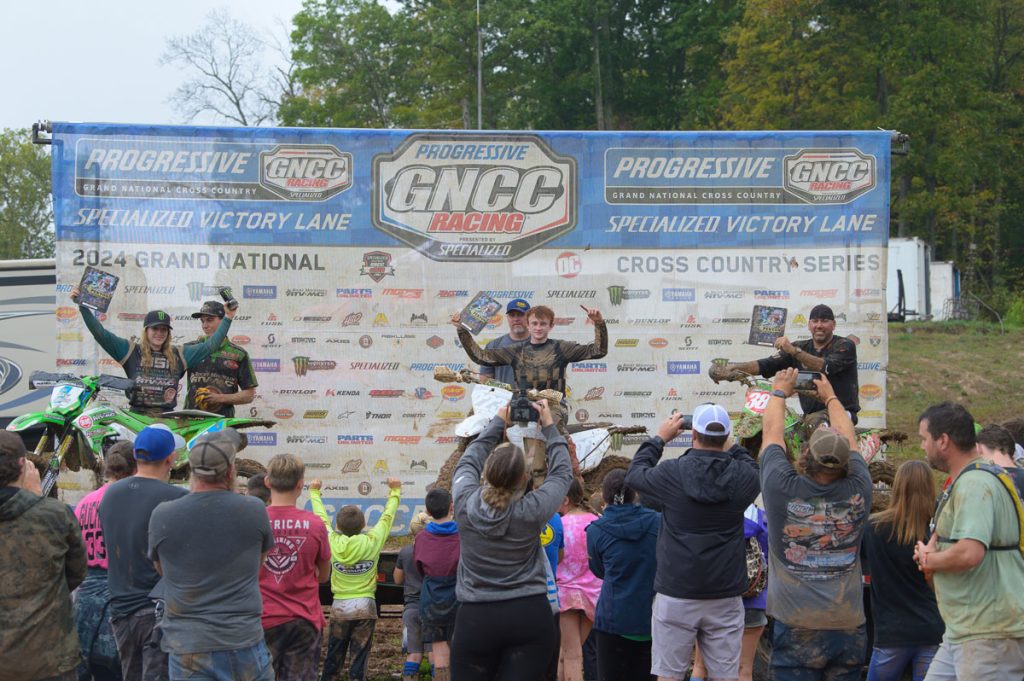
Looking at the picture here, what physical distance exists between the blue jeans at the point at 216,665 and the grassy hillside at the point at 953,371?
11.6 m

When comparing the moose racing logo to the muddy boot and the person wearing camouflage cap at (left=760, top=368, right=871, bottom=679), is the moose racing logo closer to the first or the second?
the muddy boot

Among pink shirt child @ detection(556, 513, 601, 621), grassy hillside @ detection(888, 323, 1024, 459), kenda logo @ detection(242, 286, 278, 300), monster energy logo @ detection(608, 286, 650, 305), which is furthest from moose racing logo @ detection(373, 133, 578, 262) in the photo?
grassy hillside @ detection(888, 323, 1024, 459)

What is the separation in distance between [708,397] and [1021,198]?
29314 mm

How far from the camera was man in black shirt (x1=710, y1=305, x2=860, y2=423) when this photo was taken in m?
7.91

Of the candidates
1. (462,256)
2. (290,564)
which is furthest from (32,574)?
(462,256)

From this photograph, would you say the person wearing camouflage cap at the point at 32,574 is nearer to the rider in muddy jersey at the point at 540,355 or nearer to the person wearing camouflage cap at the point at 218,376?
the rider in muddy jersey at the point at 540,355

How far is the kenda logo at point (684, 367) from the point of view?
32.3 ft

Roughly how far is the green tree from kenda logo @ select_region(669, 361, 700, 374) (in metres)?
32.9

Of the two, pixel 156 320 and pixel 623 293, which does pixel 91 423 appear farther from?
pixel 623 293

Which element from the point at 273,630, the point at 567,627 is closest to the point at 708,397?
the point at 567,627

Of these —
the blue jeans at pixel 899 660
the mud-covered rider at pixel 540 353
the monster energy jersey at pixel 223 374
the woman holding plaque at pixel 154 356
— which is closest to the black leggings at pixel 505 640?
the blue jeans at pixel 899 660

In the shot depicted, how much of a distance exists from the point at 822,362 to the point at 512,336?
2.34m

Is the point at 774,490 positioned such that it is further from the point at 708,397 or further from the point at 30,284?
the point at 30,284

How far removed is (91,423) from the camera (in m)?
8.46
